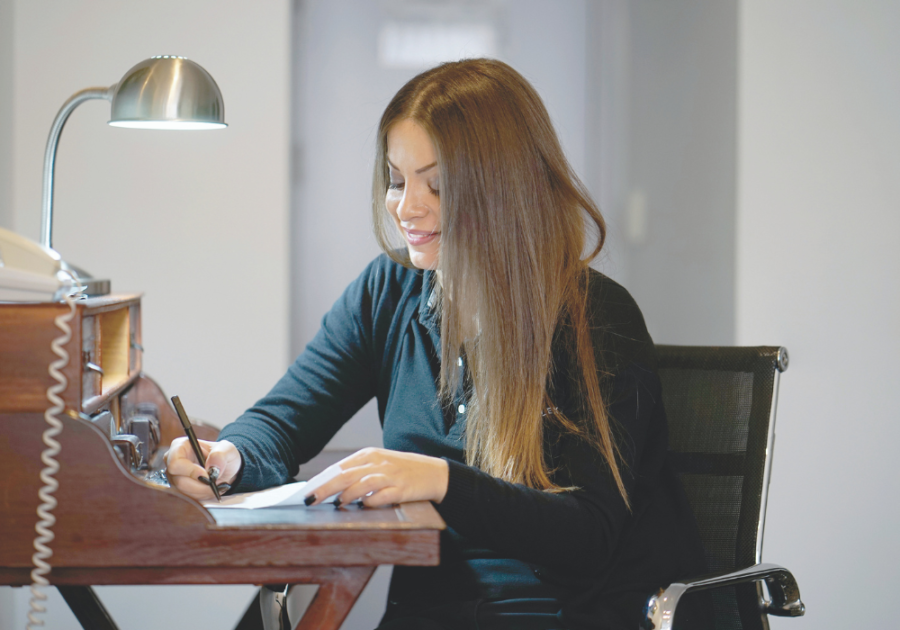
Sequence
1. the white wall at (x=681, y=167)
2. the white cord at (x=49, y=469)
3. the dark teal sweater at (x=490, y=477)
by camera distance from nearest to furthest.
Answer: the white cord at (x=49, y=469)
the dark teal sweater at (x=490, y=477)
the white wall at (x=681, y=167)

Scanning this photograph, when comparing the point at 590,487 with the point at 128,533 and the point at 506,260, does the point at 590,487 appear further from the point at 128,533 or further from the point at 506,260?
the point at 128,533

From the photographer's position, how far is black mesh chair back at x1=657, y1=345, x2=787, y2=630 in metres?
1.24

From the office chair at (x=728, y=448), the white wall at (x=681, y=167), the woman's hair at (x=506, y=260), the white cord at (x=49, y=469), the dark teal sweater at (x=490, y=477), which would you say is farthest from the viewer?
the white wall at (x=681, y=167)

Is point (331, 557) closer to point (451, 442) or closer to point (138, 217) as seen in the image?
point (451, 442)

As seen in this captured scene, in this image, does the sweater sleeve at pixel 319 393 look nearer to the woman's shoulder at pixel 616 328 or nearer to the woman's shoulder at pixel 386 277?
the woman's shoulder at pixel 386 277

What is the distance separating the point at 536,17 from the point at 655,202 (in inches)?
28.0

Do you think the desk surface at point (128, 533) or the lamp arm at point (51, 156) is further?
the lamp arm at point (51, 156)

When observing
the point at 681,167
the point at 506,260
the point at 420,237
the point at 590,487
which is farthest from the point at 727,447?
the point at 681,167

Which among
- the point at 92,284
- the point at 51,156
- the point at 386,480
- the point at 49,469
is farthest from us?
the point at 51,156

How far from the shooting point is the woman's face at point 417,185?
1.17 m

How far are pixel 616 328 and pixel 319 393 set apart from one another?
495 millimetres

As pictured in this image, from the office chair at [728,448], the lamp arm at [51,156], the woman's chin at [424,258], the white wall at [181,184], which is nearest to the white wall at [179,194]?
the white wall at [181,184]

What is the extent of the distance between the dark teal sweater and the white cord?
37 cm

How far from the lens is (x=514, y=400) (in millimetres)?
1108
